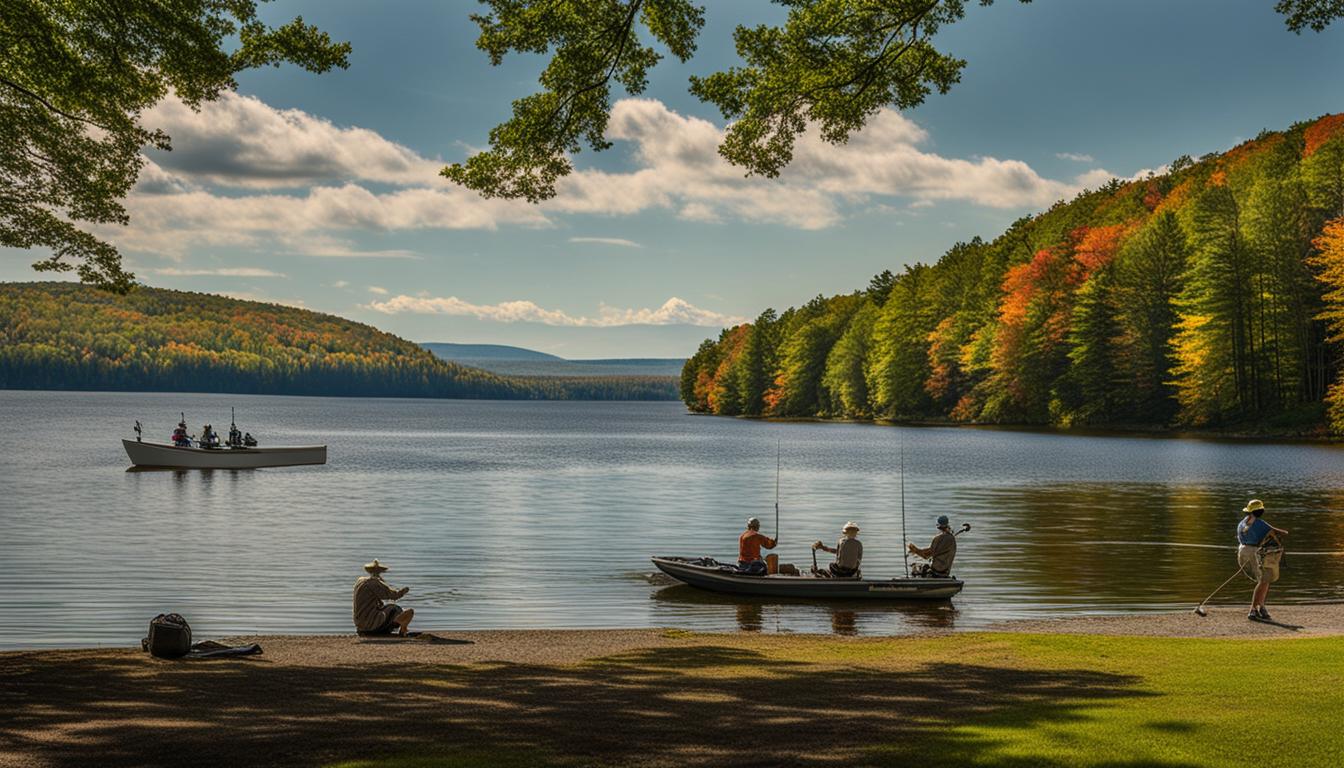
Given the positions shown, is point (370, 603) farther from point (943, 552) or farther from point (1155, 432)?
point (1155, 432)

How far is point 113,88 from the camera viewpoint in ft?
59.7

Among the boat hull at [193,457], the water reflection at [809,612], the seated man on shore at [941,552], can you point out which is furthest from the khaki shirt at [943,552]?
A: the boat hull at [193,457]

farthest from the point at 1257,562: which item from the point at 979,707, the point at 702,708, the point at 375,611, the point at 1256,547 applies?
the point at 375,611

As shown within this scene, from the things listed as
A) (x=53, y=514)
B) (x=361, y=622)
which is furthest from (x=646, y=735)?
(x=53, y=514)

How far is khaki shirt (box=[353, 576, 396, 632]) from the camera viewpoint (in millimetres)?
20172

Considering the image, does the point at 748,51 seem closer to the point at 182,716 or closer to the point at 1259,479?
the point at 182,716

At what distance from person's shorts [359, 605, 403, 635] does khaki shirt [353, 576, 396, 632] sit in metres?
0.02

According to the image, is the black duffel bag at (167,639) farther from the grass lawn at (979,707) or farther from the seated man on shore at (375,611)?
the grass lawn at (979,707)

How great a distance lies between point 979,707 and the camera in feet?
40.1

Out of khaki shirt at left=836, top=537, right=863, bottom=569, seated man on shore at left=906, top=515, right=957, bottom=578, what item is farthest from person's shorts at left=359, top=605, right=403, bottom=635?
seated man on shore at left=906, top=515, right=957, bottom=578

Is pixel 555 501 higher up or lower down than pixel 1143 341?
lower down

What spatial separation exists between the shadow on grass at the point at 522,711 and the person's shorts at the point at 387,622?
4085mm

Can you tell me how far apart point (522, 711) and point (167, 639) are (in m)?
7.00

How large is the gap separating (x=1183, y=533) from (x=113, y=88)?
115 ft
